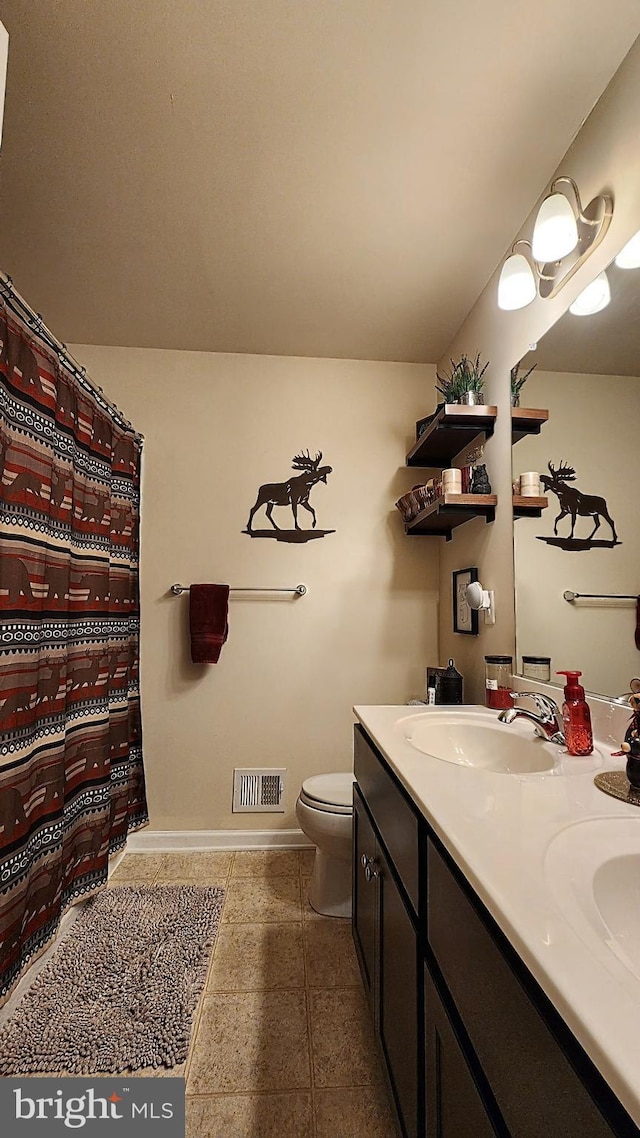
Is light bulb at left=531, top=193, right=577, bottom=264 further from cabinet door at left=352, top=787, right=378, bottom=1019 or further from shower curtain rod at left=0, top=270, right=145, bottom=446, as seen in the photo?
cabinet door at left=352, top=787, right=378, bottom=1019

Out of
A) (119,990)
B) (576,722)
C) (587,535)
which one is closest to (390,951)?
(576,722)

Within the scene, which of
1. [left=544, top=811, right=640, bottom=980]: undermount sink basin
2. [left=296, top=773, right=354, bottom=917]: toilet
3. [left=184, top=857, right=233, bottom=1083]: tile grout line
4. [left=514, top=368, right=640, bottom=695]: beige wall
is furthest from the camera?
[left=296, top=773, right=354, bottom=917]: toilet

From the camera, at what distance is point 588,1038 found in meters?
0.45

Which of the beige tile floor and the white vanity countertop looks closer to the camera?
the white vanity countertop

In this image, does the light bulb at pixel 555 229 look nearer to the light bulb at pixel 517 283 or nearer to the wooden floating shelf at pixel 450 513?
the light bulb at pixel 517 283

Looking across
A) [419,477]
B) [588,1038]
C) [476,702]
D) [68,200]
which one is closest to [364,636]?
[476,702]

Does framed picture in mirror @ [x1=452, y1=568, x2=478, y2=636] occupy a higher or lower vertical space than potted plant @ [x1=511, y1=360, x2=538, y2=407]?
lower

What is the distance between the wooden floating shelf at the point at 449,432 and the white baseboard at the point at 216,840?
187 centimetres

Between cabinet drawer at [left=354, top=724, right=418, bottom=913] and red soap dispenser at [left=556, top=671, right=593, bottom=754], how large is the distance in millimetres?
429

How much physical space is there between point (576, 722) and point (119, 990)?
151 cm

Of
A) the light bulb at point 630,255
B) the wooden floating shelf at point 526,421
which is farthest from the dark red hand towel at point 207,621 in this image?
the light bulb at point 630,255

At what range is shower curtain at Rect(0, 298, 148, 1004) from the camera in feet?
4.77

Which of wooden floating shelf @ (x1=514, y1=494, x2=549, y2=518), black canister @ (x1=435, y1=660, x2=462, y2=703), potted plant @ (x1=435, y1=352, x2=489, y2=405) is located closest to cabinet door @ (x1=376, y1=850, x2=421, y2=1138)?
black canister @ (x1=435, y1=660, x2=462, y2=703)
